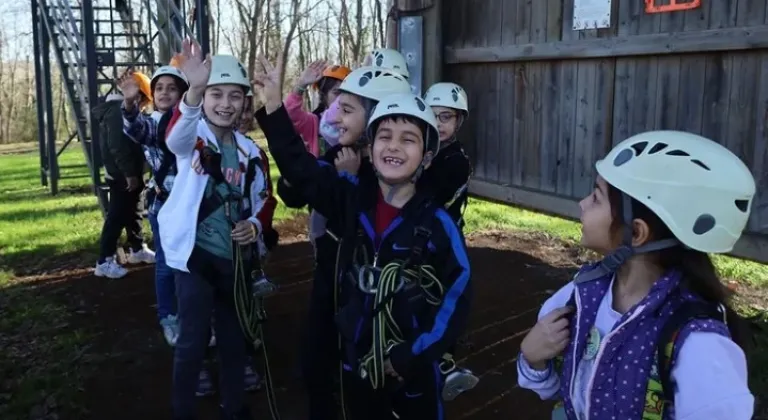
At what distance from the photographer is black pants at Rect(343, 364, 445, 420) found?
2.95 meters

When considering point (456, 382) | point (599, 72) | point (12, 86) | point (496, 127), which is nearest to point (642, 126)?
point (599, 72)

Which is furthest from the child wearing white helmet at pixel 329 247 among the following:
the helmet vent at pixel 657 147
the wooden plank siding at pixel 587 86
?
the wooden plank siding at pixel 587 86

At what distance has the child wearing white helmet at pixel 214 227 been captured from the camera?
3.58 m

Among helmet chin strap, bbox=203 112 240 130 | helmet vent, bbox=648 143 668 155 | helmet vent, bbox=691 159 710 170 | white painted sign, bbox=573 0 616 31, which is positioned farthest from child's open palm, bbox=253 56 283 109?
white painted sign, bbox=573 0 616 31

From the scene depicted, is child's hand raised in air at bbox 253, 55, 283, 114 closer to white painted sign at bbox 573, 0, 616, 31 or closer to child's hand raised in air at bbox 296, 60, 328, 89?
child's hand raised in air at bbox 296, 60, 328, 89

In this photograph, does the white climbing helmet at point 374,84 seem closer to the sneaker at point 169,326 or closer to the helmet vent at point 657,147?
the helmet vent at point 657,147

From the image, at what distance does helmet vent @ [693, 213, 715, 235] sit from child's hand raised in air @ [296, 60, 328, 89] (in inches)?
98.5

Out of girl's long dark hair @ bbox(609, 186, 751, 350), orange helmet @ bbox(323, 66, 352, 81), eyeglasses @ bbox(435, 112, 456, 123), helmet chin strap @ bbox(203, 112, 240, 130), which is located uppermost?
orange helmet @ bbox(323, 66, 352, 81)

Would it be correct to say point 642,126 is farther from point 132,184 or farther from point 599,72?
point 132,184

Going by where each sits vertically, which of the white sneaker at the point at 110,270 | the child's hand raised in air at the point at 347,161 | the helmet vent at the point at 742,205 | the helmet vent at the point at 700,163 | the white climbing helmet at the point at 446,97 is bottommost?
the white sneaker at the point at 110,270

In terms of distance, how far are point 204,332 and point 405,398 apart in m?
1.24

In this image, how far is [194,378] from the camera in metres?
3.71

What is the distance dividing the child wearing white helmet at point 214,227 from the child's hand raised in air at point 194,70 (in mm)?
18

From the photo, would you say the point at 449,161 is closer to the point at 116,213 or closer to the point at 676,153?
the point at 676,153
